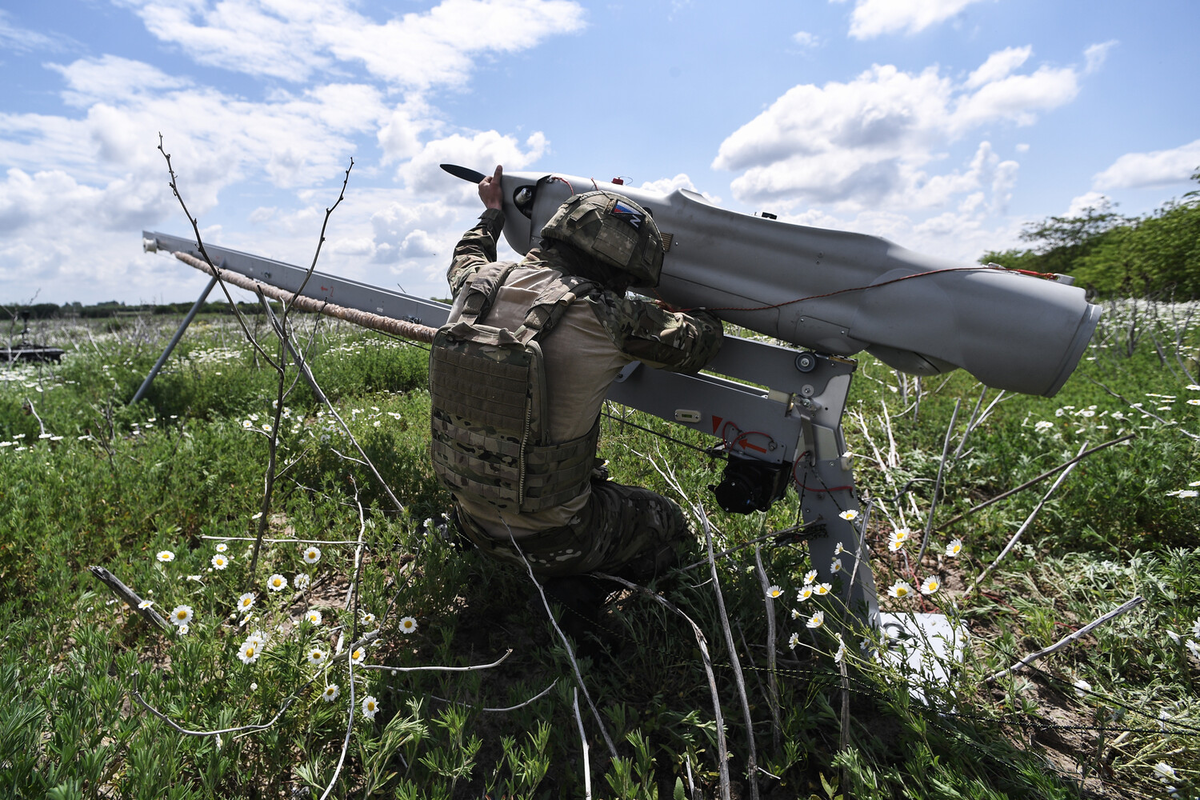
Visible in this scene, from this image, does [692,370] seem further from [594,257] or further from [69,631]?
[69,631]

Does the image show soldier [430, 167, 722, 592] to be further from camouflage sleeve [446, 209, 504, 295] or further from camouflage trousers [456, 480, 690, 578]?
camouflage sleeve [446, 209, 504, 295]

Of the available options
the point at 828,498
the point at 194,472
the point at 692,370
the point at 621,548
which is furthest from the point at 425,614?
the point at 194,472

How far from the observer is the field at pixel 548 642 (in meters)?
1.61

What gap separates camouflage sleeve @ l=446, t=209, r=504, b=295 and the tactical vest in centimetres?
47

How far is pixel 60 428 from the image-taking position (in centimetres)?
480

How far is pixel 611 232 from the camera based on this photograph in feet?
7.55

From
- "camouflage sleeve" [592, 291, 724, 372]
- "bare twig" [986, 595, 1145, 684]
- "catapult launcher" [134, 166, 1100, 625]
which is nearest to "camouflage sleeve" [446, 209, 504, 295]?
"catapult launcher" [134, 166, 1100, 625]

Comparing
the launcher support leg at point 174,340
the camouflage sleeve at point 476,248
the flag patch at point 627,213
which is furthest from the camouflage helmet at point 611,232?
the launcher support leg at point 174,340

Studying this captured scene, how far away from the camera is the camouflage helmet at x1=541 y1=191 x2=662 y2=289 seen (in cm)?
231

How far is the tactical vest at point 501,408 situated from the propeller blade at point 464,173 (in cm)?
110

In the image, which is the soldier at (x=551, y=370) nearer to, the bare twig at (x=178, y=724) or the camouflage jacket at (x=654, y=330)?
the camouflage jacket at (x=654, y=330)

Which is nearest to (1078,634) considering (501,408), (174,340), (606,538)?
(606,538)

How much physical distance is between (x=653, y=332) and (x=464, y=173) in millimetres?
1717

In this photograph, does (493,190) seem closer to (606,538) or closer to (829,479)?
(606,538)
